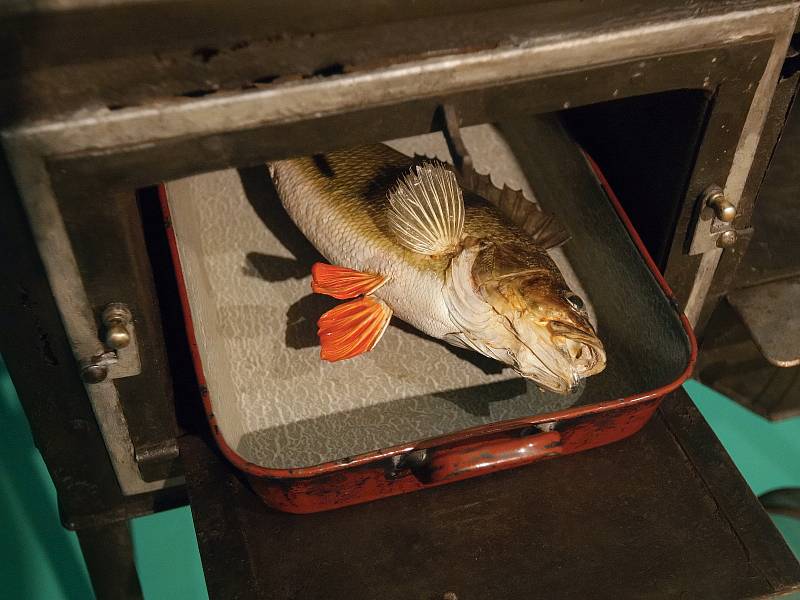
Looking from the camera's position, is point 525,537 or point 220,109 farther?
point 525,537

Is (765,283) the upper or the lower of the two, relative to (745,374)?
upper

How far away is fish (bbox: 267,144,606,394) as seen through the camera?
78cm

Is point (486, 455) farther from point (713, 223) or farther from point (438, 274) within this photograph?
point (713, 223)

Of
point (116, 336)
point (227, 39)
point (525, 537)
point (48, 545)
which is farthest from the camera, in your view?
point (48, 545)

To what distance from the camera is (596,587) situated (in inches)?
28.3

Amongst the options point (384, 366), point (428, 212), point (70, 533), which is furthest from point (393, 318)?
point (70, 533)

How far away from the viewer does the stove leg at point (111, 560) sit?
93cm

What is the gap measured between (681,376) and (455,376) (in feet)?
0.84

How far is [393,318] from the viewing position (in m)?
0.96

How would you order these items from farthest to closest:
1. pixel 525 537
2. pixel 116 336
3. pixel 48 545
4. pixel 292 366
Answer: pixel 48 545, pixel 292 366, pixel 525 537, pixel 116 336

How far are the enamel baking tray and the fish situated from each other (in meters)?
0.07

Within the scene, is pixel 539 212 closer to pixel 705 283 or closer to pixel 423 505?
pixel 705 283

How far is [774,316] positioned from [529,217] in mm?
314

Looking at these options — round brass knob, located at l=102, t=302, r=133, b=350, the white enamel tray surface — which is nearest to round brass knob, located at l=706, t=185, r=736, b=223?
the white enamel tray surface
